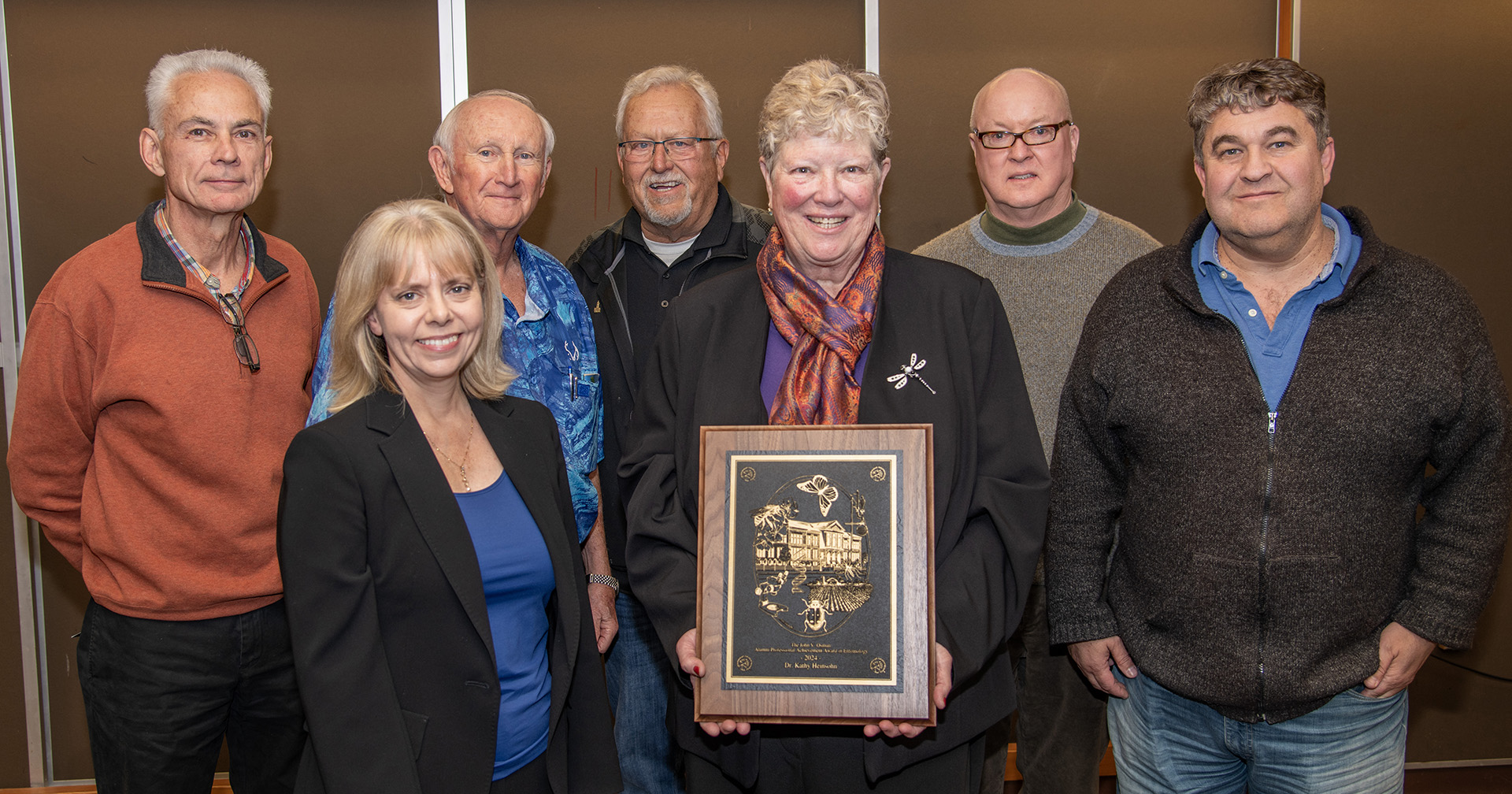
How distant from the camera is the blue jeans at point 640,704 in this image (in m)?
3.04

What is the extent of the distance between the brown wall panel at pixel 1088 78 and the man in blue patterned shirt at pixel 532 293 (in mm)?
1680

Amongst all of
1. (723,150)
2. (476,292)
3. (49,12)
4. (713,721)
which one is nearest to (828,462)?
(713,721)

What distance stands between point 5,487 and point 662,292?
2.84 metres

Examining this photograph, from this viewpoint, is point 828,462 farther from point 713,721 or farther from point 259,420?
point 259,420

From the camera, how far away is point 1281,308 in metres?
→ 2.21

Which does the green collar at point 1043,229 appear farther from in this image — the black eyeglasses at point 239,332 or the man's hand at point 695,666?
the black eyeglasses at point 239,332

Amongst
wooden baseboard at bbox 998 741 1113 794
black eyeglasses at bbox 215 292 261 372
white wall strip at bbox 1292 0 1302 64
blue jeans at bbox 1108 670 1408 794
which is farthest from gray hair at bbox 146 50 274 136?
white wall strip at bbox 1292 0 1302 64

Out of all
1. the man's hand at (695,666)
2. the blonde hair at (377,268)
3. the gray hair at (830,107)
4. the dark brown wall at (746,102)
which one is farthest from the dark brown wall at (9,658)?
the gray hair at (830,107)

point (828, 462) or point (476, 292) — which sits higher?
point (476, 292)

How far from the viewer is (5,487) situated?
12.9 feet

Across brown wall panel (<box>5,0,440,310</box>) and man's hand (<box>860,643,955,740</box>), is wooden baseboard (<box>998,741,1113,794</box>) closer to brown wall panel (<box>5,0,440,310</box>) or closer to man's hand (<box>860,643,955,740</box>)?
man's hand (<box>860,643,955,740</box>)

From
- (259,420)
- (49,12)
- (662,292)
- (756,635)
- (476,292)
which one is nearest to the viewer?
(756,635)

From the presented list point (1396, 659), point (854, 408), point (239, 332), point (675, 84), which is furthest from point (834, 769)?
point (675, 84)

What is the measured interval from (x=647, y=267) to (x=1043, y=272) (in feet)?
3.87
